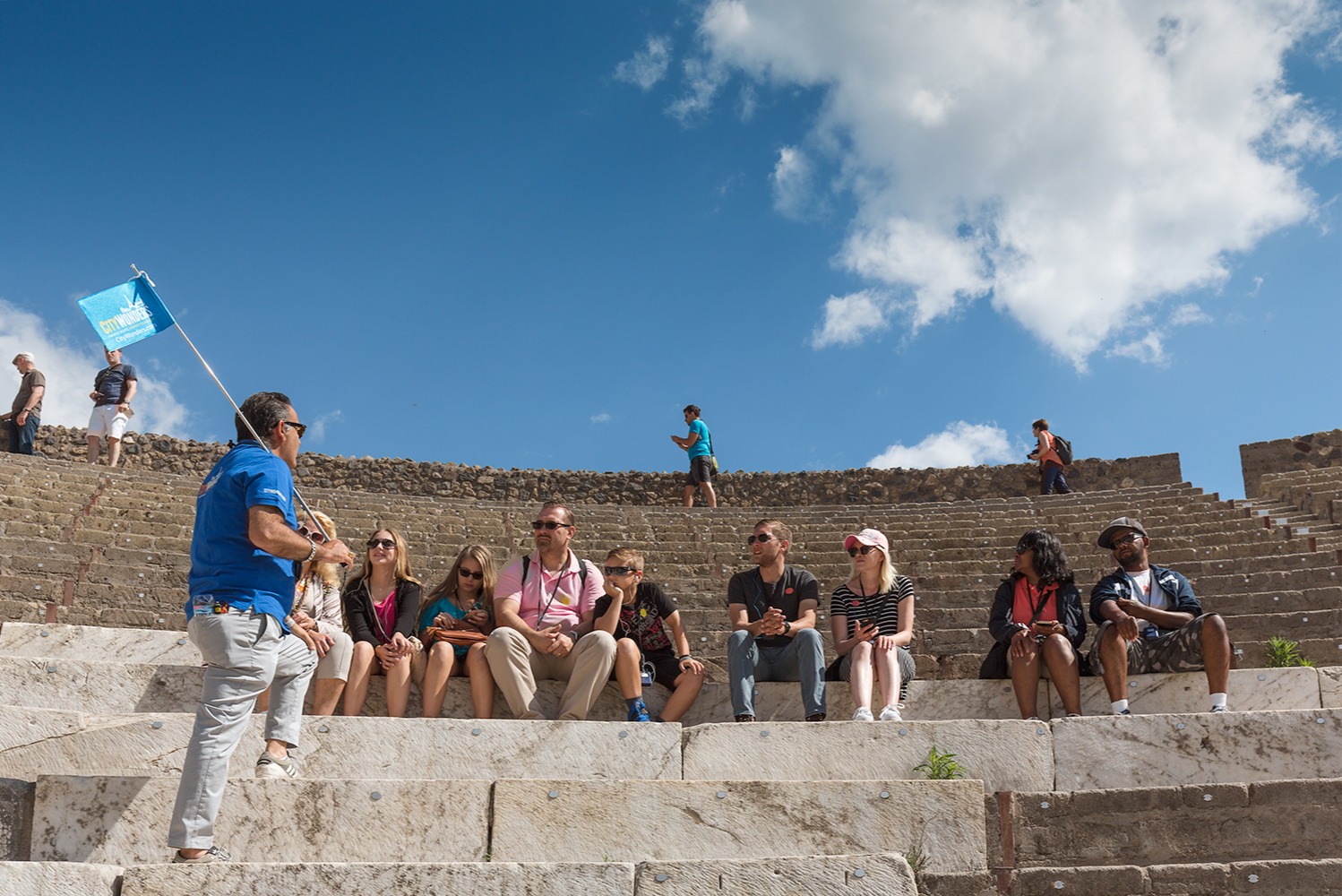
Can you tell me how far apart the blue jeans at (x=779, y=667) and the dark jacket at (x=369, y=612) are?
4.54ft

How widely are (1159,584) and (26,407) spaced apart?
35.1ft

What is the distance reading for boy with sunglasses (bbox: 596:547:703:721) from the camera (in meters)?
4.84

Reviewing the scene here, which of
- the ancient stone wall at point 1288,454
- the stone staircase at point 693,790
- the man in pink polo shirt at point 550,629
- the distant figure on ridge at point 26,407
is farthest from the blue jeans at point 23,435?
the ancient stone wall at point 1288,454

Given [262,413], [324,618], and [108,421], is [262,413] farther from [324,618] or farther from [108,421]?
[108,421]

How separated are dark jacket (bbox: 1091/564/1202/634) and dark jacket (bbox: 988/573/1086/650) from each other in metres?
0.08

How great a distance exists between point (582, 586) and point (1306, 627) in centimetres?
399

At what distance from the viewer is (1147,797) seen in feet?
13.2

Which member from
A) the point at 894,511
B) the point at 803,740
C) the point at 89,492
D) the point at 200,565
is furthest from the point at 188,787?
the point at 894,511

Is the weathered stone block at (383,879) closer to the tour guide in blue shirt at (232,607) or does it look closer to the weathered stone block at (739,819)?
the tour guide in blue shirt at (232,607)

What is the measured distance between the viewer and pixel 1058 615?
516cm

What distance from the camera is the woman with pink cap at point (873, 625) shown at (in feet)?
16.1

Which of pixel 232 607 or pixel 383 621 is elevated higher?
pixel 383 621

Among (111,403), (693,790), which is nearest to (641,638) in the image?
(693,790)

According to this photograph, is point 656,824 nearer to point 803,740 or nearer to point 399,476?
point 803,740
